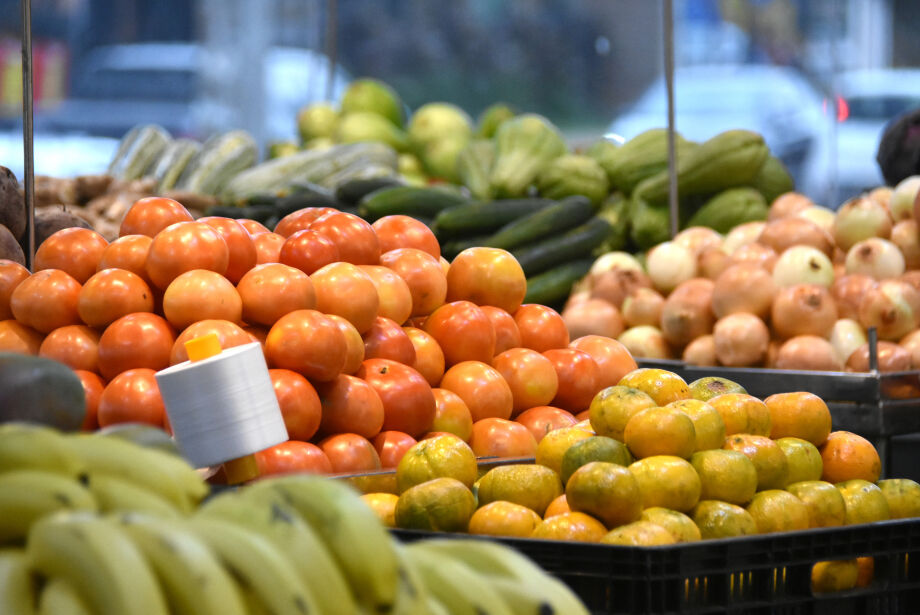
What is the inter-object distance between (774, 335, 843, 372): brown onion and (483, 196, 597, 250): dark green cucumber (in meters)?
1.34

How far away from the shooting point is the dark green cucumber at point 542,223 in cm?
467

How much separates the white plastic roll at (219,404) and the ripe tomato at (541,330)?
1152 mm

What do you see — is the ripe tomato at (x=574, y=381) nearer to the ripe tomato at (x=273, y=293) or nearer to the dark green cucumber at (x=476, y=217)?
the ripe tomato at (x=273, y=293)

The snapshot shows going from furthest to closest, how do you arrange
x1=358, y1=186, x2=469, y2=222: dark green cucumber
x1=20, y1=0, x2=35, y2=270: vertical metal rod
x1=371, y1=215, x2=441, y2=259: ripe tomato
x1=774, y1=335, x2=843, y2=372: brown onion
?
x1=358, y1=186, x2=469, y2=222: dark green cucumber → x1=774, y1=335, x2=843, y2=372: brown onion → x1=20, y1=0, x2=35, y2=270: vertical metal rod → x1=371, y1=215, x2=441, y2=259: ripe tomato

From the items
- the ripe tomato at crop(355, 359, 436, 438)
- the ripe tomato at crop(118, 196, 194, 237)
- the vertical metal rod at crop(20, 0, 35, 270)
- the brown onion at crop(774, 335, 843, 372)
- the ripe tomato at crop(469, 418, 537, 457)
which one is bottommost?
the brown onion at crop(774, 335, 843, 372)

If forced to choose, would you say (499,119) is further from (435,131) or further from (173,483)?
(173,483)

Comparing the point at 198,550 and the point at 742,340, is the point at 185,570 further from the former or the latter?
the point at 742,340

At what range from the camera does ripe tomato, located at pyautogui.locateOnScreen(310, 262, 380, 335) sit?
7.75 feet

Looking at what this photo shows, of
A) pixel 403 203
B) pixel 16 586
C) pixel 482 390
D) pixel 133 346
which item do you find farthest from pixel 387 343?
pixel 403 203

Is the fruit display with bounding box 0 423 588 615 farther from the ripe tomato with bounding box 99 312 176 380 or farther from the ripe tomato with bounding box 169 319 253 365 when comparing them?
the ripe tomato with bounding box 99 312 176 380

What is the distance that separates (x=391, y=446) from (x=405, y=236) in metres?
0.74

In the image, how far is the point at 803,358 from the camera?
3680mm

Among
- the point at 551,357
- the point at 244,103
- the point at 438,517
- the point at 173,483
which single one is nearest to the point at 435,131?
the point at 244,103

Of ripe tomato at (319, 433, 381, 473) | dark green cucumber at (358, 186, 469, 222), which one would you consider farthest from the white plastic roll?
dark green cucumber at (358, 186, 469, 222)
